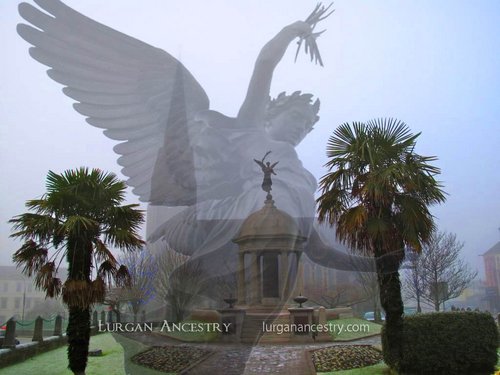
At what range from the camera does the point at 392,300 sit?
9.52 m

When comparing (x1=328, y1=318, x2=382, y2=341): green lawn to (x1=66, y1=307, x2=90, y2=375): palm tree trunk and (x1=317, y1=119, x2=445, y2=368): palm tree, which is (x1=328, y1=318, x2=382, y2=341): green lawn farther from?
(x1=66, y1=307, x2=90, y2=375): palm tree trunk

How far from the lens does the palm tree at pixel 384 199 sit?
31.3 feet

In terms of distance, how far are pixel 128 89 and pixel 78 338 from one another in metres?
10.9

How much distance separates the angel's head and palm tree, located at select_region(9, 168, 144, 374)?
17692mm

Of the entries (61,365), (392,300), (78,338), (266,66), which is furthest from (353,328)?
(266,66)

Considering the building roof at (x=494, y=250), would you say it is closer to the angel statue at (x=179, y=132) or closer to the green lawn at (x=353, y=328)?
the angel statue at (x=179, y=132)

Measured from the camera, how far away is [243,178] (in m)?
23.6

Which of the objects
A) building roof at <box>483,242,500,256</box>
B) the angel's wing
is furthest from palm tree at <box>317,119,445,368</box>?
building roof at <box>483,242,500,256</box>

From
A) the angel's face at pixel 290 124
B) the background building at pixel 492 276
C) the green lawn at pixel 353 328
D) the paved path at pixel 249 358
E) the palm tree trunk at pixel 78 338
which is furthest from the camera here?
the background building at pixel 492 276

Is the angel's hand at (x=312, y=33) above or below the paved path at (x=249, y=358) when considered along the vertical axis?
above

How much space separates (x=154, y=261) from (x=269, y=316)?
10753 millimetres

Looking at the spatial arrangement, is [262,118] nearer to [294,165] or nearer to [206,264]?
[294,165]

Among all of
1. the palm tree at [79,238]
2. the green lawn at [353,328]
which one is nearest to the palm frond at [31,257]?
the palm tree at [79,238]

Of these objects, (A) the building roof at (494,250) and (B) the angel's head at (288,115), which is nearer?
(B) the angel's head at (288,115)
